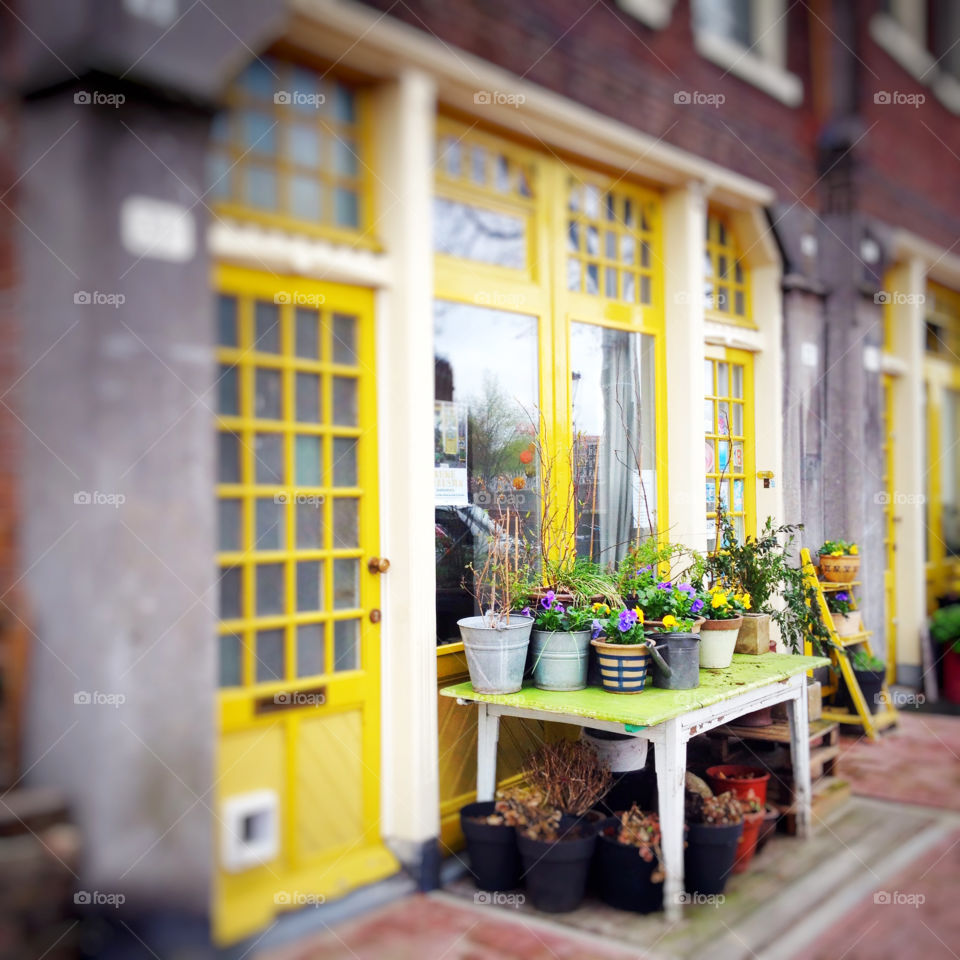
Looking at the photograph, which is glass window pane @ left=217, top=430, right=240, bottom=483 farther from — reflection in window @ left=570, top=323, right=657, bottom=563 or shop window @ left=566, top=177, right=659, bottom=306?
shop window @ left=566, top=177, right=659, bottom=306

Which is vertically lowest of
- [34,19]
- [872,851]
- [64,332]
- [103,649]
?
[872,851]

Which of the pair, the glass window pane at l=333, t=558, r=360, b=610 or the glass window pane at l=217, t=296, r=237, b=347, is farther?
the glass window pane at l=333, t=558, r=360, b=610

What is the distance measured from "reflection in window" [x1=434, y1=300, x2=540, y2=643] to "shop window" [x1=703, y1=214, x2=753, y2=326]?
6.12ft

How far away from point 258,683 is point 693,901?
203cm

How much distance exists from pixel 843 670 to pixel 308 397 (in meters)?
4.30

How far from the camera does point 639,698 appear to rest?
12.9 feet

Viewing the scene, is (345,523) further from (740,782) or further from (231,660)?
(740,782)

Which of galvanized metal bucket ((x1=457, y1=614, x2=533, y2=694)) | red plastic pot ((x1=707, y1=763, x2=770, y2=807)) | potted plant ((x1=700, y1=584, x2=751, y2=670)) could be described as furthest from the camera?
potted plant ((x1=700, y1=584, x2=751, y2=670))

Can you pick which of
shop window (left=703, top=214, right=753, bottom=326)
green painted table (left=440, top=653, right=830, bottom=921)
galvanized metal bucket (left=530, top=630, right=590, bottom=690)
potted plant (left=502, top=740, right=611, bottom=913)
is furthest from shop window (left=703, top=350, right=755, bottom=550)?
potted plant (left=502, top=740, right=611, bottom=913)

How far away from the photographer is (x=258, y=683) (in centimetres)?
350

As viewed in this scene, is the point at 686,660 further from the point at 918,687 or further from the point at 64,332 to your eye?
the point at 918,687

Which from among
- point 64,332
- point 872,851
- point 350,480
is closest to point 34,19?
point 64,332

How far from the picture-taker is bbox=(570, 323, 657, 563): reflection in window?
5.21 metres

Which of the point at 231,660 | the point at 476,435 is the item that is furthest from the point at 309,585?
the point at 476,435
